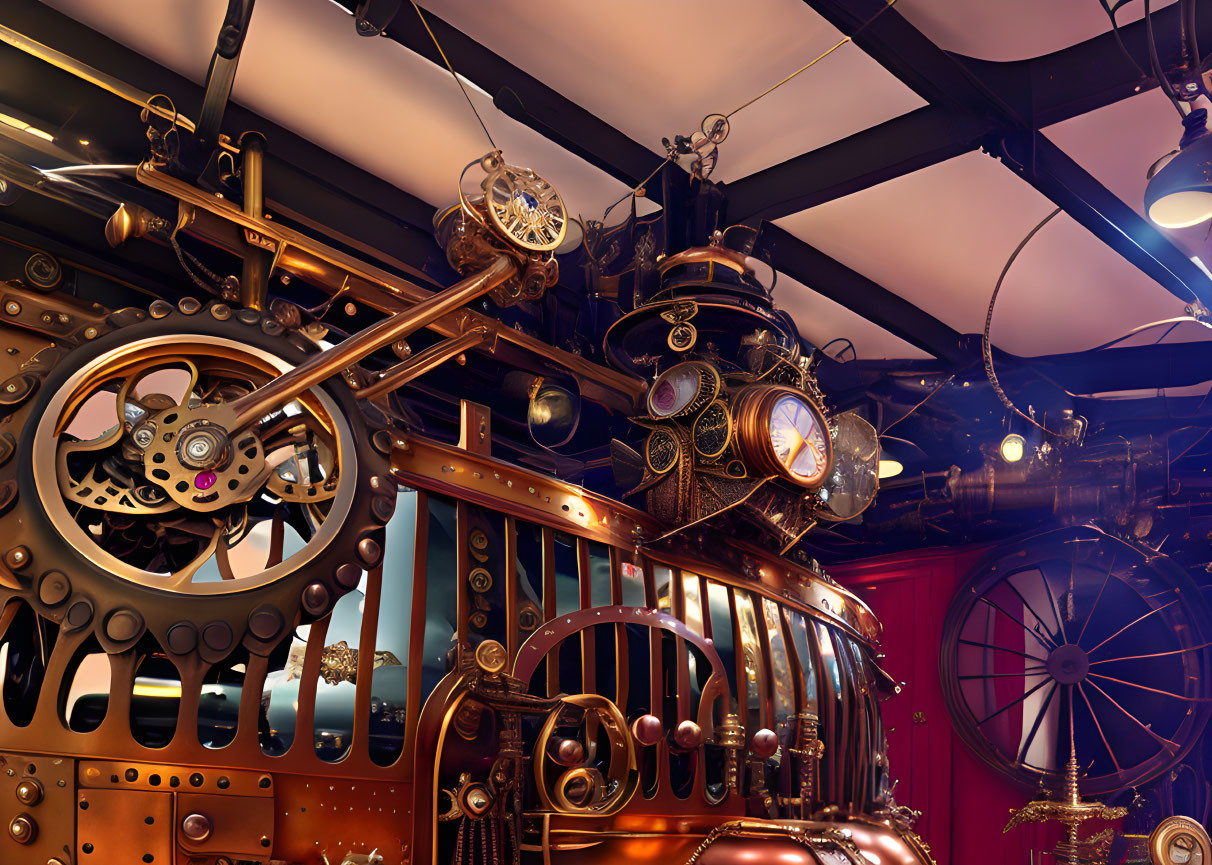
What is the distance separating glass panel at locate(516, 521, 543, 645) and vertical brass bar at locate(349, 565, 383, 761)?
47 cm

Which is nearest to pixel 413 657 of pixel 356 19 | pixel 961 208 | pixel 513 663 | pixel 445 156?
pixel 513 663

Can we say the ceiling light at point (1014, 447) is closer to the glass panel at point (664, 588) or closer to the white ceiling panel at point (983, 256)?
the white ceiling panel at point (983, 256)

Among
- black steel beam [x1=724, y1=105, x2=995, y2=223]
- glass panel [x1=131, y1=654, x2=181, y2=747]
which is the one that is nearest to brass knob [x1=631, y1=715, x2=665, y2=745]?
glass panel [x1=131, y1=654, x2=181, y2=747]

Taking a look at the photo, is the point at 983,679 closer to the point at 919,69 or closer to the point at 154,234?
the point at 919,69

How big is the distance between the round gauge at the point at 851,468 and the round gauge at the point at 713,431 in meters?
0.75

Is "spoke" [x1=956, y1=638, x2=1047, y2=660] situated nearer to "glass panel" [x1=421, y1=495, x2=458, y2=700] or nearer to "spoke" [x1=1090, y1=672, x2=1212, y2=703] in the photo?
"spoke" [x1=1090, y1=672, x2=1212, y2=703]

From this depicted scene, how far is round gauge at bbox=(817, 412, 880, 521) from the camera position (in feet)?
14.9

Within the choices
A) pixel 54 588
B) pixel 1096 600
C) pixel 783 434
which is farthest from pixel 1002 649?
pixel 54 588

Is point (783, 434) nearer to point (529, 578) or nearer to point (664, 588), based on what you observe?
point (664, 588)

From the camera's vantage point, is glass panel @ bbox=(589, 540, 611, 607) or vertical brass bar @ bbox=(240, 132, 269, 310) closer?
vertical brass bar @ bbox=(240, 132, 269, 310)

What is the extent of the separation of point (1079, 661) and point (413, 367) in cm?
487

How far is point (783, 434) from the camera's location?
3951 mm

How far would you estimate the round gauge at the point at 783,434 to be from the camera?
3.86m

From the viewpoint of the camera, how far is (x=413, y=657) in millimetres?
2863
